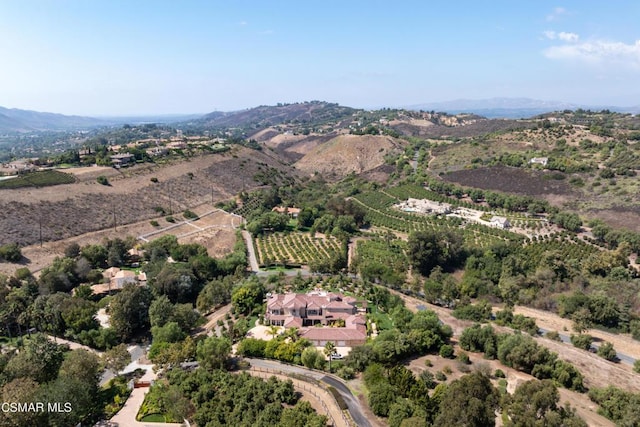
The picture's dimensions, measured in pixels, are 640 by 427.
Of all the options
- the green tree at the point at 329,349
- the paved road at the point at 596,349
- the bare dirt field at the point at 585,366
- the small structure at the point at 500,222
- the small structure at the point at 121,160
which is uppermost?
the small structure at the point at 121,160

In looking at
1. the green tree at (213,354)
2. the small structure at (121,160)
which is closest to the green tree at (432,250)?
the green tree at (213,354)

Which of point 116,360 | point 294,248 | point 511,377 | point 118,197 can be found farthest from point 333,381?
point 118,197

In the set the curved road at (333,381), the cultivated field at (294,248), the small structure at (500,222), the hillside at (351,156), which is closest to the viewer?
the curved road at (333,381)

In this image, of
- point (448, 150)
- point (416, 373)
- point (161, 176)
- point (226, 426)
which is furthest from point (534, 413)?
point (448, 150)

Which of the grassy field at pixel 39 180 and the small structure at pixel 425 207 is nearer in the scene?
the grassy field at pixel 39 180

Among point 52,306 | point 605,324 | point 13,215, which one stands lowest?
point 605,324

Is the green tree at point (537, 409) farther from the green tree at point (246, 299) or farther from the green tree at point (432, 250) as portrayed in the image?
the green tree at point (432, 250)

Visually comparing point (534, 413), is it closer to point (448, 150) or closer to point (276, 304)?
point (276, 304)
